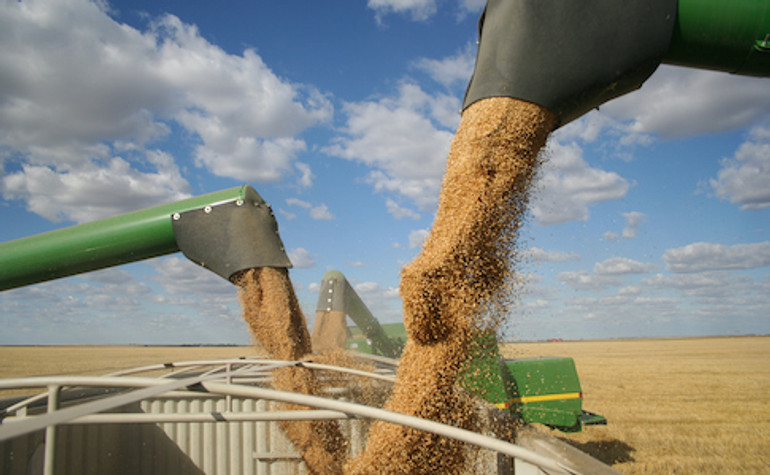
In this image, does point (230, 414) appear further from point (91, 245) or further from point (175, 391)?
point (91, 245)

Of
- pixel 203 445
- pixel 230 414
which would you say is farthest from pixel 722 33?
pixel 203 445

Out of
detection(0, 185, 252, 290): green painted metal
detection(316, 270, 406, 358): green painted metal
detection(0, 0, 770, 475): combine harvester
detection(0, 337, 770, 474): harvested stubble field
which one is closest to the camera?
detection(0, 0, 770, 475): combine harvester

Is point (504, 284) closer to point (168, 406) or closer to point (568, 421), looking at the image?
point (168, 406)

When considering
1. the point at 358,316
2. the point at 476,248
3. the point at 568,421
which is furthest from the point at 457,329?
the point at 358,316

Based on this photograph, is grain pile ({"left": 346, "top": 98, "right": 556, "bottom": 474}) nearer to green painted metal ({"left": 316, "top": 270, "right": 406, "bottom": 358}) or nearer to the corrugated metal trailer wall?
the corrugated metal trailer wall

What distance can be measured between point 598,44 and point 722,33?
0.68 metres

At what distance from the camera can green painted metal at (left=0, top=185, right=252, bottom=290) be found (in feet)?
12.1

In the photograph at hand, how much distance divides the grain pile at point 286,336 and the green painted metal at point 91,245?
0.67 meters

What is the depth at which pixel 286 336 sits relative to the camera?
374 cm

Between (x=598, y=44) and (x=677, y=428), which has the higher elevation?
(x=598, y=44)

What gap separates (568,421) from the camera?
19.8ft

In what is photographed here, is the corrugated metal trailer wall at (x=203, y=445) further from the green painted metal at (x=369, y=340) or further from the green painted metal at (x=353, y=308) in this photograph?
the green painted metal at (x=369, y=340)

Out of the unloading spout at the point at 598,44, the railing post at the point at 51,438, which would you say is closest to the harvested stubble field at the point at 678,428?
the unloading spout at the point at 598,44

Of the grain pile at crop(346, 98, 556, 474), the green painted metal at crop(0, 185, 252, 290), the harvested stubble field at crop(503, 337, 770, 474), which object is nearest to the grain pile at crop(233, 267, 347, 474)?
the green painted metal at crop(0, 185, 252, 290)
